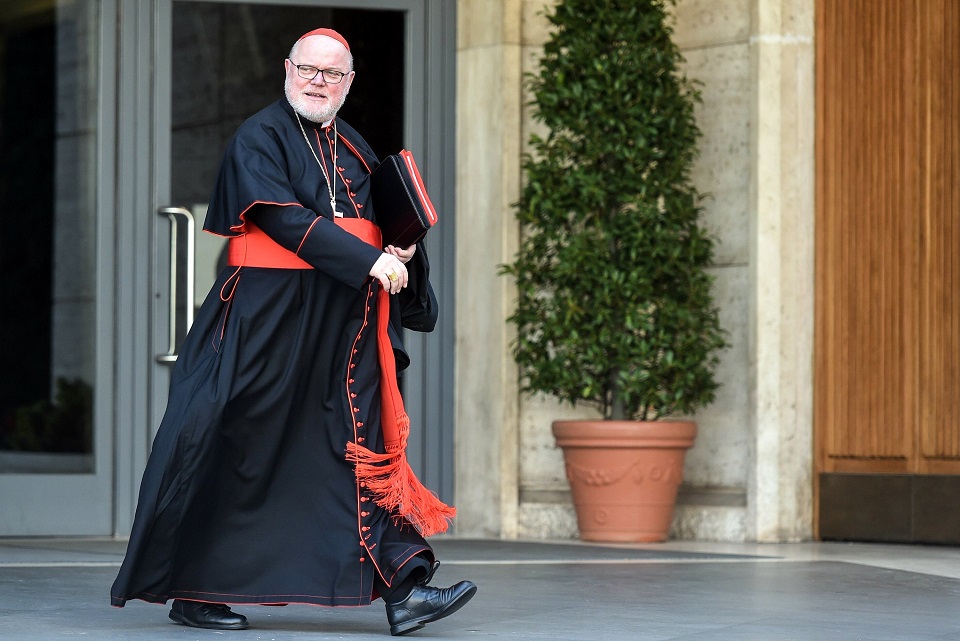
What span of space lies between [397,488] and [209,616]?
A: 564 millimetres

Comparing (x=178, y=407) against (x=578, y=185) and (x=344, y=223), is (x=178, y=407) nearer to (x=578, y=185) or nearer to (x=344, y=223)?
(x=344, y=223)

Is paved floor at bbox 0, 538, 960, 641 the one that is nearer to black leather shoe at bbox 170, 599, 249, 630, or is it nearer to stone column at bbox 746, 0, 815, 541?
black leather shoe at bbox 170, 599, 249, 630

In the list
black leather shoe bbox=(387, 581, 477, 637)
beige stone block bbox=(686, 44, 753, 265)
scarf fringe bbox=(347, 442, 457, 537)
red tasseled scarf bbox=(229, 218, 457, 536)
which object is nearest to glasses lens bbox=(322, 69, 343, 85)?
red tasseled scarf bbox=(229, 218, 457, 536)

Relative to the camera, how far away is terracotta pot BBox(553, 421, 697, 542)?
21.8ft

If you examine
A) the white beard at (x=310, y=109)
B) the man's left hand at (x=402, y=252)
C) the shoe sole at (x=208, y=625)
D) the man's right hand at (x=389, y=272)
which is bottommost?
the shoe sole at (x=208, y=625)

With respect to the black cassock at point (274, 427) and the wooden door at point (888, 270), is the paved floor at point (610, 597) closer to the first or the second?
the black cassock at point (274, 427)

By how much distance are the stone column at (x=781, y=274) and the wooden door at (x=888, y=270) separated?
0.24ft

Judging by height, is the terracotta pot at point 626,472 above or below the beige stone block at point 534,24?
below

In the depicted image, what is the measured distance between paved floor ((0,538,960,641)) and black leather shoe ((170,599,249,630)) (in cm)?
5

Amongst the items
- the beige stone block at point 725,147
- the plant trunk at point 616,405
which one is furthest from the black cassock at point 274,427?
the beige stone block at point 725,147

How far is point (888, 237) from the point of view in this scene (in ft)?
22.6

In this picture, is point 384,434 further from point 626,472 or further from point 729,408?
point 729,408

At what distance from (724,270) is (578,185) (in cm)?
77

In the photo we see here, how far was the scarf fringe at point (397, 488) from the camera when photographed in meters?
4.02
